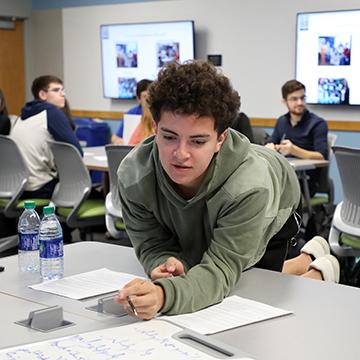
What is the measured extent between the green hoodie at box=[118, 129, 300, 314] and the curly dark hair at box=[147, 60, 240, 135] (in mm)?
142

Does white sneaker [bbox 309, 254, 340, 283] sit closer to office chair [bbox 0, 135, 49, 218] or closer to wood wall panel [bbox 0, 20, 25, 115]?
office chair [bbox 0, 135, 49, 218]

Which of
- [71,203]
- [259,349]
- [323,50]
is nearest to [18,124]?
[71,203]

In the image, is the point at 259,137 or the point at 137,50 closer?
the point at 259,137

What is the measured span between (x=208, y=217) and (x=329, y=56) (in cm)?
484

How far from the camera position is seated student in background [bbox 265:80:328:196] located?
17.7 ft

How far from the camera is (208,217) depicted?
1.95m

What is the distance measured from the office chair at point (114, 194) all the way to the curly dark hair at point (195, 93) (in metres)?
2.19

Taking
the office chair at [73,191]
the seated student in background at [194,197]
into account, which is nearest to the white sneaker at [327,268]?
the seated student in background at [194,197]

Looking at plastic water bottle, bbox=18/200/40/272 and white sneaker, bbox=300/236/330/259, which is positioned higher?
plastic water bottle, bbox=18/200/40/272

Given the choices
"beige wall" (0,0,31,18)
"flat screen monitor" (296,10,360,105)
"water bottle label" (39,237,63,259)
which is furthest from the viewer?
"beige wall" (0,0,31,18)

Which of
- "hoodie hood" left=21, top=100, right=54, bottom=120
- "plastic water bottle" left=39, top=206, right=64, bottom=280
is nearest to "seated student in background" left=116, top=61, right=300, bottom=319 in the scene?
"plastic water bottle" left=39, top=206, right=64, bottom=280

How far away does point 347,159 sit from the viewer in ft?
12.2

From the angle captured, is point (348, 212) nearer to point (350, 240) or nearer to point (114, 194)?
point (350, 240)

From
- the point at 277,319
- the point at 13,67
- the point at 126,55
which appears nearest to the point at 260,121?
the point at 126,55
